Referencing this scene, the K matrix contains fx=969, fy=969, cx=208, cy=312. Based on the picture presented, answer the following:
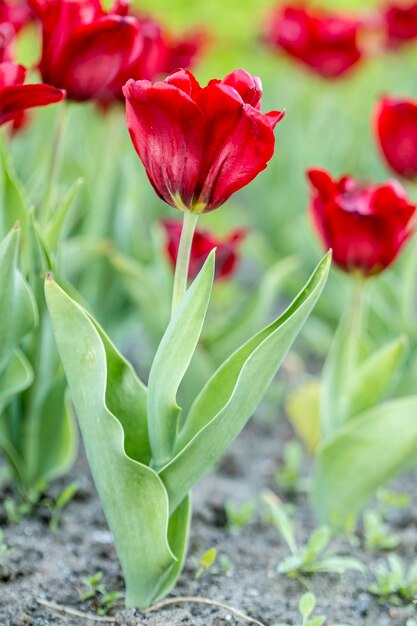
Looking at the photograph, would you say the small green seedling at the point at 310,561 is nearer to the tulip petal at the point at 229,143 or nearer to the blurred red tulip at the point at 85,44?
the tulip petal at the point at 229,143

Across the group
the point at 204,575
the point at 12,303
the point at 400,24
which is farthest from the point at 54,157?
the point at 400,24

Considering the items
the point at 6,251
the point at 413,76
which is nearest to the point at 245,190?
the point at 413,76

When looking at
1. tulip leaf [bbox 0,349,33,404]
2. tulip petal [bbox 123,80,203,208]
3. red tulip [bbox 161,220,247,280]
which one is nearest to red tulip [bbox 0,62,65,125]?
tulip petal [bbox 123,80,203,208]

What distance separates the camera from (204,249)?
6.03 ft

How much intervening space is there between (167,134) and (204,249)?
0.73 meters

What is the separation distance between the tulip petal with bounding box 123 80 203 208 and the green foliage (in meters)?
0.11

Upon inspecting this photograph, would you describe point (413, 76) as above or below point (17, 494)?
below

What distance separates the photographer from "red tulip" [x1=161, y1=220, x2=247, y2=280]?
1.84 meters

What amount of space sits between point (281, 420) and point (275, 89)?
2701mm

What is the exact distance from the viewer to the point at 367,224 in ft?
5.07

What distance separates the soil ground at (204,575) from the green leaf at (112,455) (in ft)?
0.30

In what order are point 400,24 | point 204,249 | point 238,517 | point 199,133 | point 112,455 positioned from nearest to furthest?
point 199,133 < point 112,455 < point 238,517 < point 204,249 < point 400,24

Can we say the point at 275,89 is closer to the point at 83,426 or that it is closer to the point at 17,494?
the point at 17,494

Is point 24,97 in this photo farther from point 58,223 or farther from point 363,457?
point 363,457
